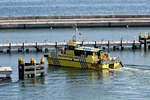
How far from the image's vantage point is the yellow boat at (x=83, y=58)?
262 feet

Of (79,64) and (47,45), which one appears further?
(47,45)

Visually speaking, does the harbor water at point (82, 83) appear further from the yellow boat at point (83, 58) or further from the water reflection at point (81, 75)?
the yellow boat at point (83, 58)

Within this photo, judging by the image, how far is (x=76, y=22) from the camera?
457ft

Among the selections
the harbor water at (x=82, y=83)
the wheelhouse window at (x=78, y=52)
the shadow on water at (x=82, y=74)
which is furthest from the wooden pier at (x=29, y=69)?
the wheelhouse window at (x=78, y=52)

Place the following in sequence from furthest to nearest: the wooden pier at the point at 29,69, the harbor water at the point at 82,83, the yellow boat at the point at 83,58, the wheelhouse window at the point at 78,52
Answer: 1. the wheelhouse window at the point at 78,52
2. the yellow boat at the point at 83,58
3. the wooden pier at the point at 29,69
4. the harbor water at the point at 82,83

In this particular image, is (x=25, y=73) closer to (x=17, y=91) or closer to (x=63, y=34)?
(x=17, y=91)

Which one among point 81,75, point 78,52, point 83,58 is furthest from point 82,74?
point 78,52

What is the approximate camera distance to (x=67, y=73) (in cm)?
7994

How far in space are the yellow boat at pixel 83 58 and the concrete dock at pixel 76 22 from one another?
5105 cm

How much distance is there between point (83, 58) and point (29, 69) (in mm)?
9467

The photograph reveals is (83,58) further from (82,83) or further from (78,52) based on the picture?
(82,83)

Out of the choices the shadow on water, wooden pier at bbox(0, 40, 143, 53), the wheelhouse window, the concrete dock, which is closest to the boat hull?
the shadow on water

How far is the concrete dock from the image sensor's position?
136 m

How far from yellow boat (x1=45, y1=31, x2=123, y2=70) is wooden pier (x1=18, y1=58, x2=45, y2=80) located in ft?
23.9
